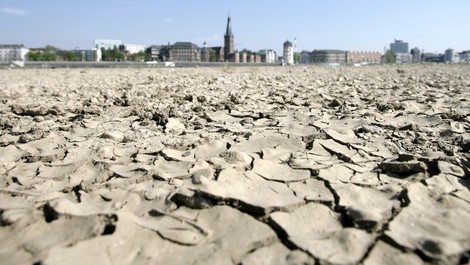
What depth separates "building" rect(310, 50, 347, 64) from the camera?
389ft

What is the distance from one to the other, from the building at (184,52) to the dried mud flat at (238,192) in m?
94.7

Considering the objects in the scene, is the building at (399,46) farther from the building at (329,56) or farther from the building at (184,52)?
the building at (184,52)

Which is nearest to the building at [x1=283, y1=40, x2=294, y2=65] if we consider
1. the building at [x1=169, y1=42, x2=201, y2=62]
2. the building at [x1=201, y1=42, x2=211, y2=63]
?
the building at [x1=201, y1=42, x2=211, y2=63]

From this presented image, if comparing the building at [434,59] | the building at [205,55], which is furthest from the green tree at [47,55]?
the building at [434,59]

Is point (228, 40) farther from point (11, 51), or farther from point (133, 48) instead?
point (11, 51)

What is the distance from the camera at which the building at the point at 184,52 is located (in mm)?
95500

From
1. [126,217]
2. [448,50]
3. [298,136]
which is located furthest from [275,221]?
[448,50]

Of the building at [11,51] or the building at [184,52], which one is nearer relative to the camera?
the building at [184,52]

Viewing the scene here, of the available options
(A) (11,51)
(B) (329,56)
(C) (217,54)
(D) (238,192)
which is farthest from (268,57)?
(D) (238,192)

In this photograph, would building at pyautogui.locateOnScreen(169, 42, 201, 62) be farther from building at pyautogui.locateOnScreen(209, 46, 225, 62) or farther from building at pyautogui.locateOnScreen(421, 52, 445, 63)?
building at pyautogui.locateOnScreen(421, 52, 445, 63)

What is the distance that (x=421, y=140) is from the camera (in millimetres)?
2709

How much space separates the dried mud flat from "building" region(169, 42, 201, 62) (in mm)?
94698

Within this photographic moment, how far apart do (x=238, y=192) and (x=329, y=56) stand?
123431 mm

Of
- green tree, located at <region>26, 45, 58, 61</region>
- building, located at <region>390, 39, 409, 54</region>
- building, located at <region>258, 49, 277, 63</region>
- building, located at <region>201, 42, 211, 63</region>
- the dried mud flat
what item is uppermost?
building, located at <region>390, 39, 409, 54</region>
